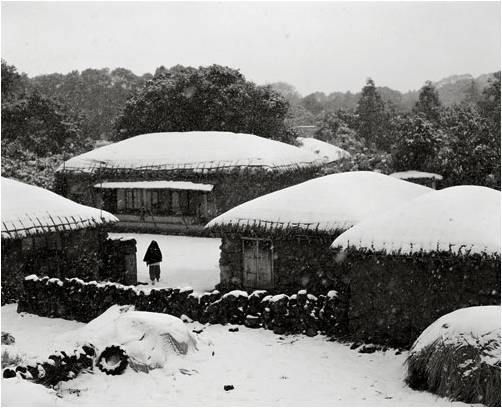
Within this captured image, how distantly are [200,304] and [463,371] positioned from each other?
648 centimetres

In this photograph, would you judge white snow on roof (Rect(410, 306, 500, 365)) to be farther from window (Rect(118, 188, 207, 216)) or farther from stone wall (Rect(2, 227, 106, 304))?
window (Rect(118, 188, 207, 216))

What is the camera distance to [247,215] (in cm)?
1553

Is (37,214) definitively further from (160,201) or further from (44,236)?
(160,201)

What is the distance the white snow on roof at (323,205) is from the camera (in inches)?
579

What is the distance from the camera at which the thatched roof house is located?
15453 millimetres


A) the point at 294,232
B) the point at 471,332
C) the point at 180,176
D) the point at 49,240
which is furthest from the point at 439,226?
the point at 180,176

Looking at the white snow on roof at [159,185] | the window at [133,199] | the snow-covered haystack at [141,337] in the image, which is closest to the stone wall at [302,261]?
the snow-covered haystack at [141,337]

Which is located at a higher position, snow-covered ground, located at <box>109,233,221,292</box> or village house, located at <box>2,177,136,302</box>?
village house, located at <box>2,177,136,302</box>

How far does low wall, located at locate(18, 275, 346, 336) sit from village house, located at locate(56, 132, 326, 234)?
1072 cm

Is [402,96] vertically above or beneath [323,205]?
above

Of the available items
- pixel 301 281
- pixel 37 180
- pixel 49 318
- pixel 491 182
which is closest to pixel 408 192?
pixel 301 281

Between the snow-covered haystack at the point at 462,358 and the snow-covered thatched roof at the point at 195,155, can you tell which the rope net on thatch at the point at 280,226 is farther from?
the snow-covered thatched roof at the point at 195,155

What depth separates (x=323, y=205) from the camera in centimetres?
1520

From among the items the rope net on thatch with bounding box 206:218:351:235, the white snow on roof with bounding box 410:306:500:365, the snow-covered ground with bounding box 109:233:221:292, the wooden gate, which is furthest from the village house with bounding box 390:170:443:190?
the white snow on roof with bounding box 410:306:500:365
